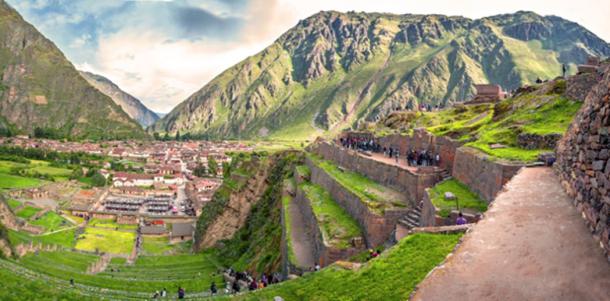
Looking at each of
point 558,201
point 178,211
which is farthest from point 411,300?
point 178,211

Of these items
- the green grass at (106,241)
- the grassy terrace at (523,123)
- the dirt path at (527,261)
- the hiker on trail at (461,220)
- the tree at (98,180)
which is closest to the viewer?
the dirt path at (527,261)

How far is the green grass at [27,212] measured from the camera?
78.7 m

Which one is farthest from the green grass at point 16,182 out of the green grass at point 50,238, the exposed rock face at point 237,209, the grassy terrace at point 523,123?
the grassy terrace at point 523,123

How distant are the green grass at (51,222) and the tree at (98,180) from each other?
38.3 m

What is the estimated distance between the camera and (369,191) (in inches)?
1063

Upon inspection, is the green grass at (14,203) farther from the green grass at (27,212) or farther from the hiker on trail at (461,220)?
the hiker on trail at (461,220)

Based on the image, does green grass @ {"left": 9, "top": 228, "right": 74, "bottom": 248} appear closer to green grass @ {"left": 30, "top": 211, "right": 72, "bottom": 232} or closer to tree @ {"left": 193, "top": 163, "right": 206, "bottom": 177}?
green grass @ {"left": 30, "top": 211, "right": 72, "bottom": 232}

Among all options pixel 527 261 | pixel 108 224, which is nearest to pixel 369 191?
pixel 527 261

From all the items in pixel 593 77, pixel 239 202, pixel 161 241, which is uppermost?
pixel 593 77

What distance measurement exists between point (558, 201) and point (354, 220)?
1519 centimetres

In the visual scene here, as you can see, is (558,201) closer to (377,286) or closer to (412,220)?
(377,286)

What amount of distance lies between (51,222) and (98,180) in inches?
1874

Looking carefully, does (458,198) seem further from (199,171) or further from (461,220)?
(199,171)

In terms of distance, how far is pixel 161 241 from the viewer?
75625 mm
